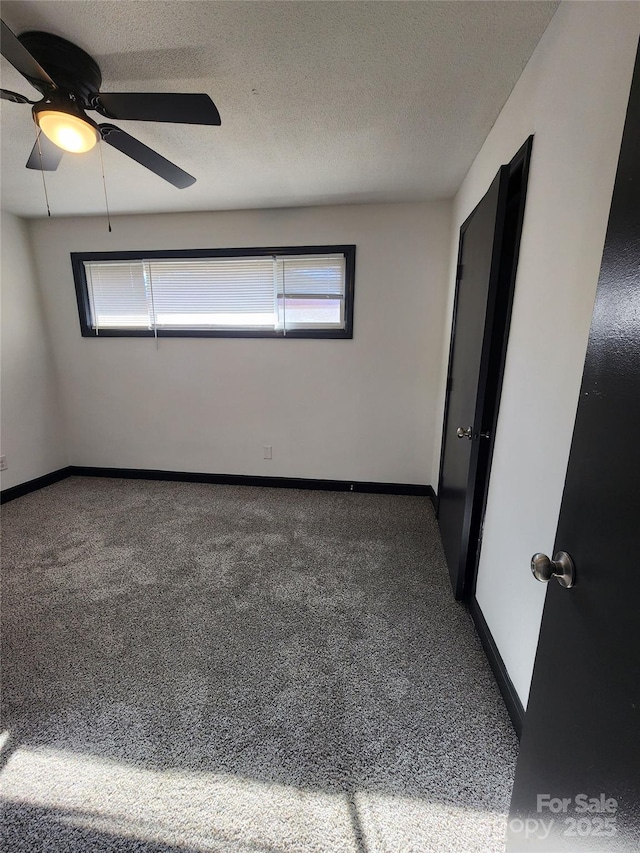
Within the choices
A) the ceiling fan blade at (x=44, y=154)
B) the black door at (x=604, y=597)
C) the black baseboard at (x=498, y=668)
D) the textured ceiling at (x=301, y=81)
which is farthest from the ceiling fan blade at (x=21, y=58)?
the black baseboard at (x=498, y=668)

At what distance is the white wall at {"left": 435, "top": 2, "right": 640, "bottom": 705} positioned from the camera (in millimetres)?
920

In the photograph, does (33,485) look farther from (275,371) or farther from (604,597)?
(604,597)

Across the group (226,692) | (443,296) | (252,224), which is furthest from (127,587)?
(443,296)

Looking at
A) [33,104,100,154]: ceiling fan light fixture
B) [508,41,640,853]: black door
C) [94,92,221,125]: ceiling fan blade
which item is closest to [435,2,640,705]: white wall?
[508,41,640,853]: black door

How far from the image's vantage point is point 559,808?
2.28 feet

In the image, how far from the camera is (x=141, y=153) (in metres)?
1.64

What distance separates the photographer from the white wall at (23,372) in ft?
9.89

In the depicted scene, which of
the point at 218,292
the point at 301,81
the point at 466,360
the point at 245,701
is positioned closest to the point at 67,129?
the point at 301,81

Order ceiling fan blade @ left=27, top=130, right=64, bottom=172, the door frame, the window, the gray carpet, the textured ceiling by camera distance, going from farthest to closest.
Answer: the window → ceiling fan blade @ left=27, top=130, right=64, bottom=172 → the door frame → the textured ceiling → the gray carpet

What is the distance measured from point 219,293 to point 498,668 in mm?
3255

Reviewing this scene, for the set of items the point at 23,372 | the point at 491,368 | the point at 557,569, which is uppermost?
the point at 491,368

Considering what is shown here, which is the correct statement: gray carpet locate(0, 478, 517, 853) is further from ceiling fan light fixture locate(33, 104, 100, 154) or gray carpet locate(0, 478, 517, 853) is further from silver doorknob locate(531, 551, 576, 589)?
ceiling fan light fixture locate(33, 104, 100, 154)

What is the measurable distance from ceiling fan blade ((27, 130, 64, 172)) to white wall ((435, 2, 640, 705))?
7.13ft

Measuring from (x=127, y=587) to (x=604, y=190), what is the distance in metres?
2.73
